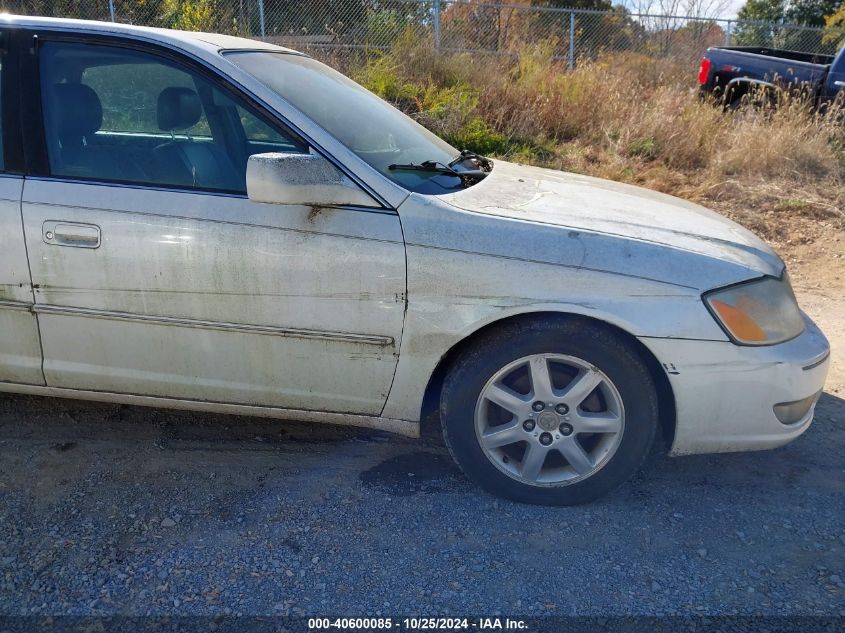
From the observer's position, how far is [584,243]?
2918 millimetres

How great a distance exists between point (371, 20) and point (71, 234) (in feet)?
33.4

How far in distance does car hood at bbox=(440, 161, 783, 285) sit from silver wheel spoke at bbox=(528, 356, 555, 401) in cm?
44

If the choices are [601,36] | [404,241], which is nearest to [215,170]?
[404,241]

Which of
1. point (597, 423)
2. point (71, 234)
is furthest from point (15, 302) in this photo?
point (597, 423)

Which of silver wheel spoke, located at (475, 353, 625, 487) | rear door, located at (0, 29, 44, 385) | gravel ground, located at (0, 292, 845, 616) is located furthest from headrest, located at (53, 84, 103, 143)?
silver wheel spoke, located at (475, 353, 625, 487)

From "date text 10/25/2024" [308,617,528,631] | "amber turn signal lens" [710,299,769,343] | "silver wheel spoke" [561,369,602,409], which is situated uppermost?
"amber turn signal lens" [710,299,769,343]

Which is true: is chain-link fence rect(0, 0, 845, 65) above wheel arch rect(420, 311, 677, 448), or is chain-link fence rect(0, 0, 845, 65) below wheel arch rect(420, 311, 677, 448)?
above

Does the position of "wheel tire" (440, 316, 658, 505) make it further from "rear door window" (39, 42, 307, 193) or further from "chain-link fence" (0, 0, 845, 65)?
"chain-link fence" (0, 0, 845, 65)

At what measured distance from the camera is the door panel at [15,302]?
3.11 metres

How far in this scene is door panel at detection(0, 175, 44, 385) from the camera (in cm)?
311

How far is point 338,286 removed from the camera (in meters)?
2.96

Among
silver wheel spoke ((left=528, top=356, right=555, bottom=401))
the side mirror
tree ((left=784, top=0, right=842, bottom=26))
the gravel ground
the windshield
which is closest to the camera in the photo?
the gravel ground

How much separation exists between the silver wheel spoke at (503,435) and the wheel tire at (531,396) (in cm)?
2

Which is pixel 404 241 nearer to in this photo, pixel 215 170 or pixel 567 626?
pixel 215 170
